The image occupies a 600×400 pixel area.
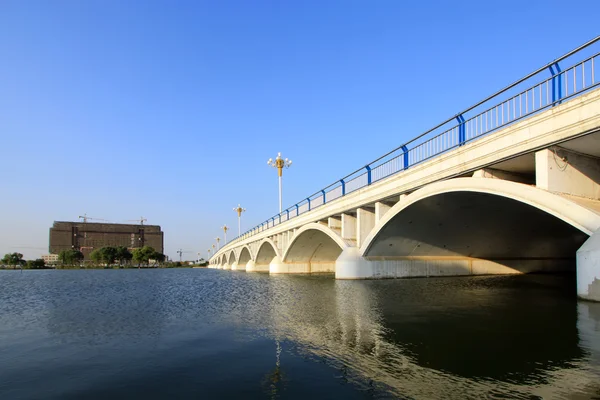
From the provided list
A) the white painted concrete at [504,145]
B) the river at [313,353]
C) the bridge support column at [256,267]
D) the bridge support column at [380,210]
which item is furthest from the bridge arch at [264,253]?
the river at [313,353]

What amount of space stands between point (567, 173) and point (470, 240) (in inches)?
562

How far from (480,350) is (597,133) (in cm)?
819

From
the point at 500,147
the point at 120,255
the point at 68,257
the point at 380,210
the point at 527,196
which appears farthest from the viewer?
the point at 120,255

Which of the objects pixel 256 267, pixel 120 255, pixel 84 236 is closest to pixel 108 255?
pixel 120 255

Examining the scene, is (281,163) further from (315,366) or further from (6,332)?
(315,366)

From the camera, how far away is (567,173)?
44.1 feet

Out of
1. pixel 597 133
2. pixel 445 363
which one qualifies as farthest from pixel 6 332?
pixel 597 133

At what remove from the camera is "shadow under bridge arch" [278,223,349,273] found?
4184 centimetres

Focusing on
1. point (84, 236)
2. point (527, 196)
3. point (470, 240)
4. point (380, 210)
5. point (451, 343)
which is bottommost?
point (451, 343)

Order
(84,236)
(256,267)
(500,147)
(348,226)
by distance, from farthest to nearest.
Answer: (84,236) < (256,267) < (348,226) < (500,147)

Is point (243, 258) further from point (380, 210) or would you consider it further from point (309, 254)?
point (380, 210)

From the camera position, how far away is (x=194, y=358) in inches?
294

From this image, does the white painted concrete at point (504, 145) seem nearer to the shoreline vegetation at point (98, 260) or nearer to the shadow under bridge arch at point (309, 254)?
the shadow under bridge arch at point (309, 254)

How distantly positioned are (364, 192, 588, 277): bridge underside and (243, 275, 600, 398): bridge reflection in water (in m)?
6.96
